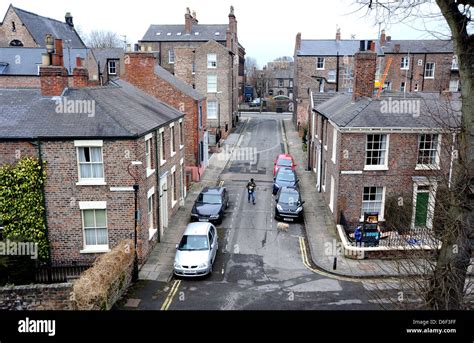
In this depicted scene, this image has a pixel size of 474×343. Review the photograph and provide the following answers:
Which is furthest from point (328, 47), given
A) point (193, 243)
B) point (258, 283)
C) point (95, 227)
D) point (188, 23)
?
point (95, 227)

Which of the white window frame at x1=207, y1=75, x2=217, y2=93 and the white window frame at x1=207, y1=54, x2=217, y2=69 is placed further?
the white window frame at x1=207, y1=75, x2=217, y2=93

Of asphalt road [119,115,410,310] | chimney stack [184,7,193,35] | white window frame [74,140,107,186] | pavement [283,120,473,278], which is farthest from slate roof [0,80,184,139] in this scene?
chimney stack [184,7,193,35]

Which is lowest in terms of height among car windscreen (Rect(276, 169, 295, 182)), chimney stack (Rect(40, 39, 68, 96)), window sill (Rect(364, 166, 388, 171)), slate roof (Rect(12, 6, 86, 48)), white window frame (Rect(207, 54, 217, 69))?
car windscreen (Rect(276, 169, 295, 182))

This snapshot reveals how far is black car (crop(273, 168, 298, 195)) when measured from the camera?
94.2 ft

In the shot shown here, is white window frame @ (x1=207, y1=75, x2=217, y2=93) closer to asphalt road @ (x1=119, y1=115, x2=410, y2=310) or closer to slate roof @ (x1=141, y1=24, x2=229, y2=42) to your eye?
slate roof @ (x1=141, y1=24, x2=229, y2=42)

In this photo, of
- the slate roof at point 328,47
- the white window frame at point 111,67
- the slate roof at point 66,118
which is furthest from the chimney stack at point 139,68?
the slate roof at point 328,47

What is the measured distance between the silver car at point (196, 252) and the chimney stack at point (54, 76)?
8817 mm

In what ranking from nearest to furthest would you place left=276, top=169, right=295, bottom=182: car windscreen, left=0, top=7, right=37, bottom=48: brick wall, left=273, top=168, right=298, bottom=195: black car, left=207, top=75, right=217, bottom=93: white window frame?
left=273, top=168, right=298, bottom=195: black car, left=276, top=169, right=295, bottom=182: car windscreen, left=0, top=7, right=37, bottom=48: brick wall, left=207, top=75, right=217, bottom=93: white window frame

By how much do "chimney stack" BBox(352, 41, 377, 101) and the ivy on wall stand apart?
17.1 metres

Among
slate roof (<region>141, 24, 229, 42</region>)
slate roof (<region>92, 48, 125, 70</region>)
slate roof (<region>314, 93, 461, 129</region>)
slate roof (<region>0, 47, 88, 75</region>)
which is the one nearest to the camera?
slate roof (<region>314, 93, 461, 129</region>)

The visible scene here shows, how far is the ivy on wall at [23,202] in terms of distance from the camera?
1611 cm

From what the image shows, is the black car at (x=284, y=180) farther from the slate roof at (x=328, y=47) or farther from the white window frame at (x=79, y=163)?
the slate roof at (x=328, y=47)
